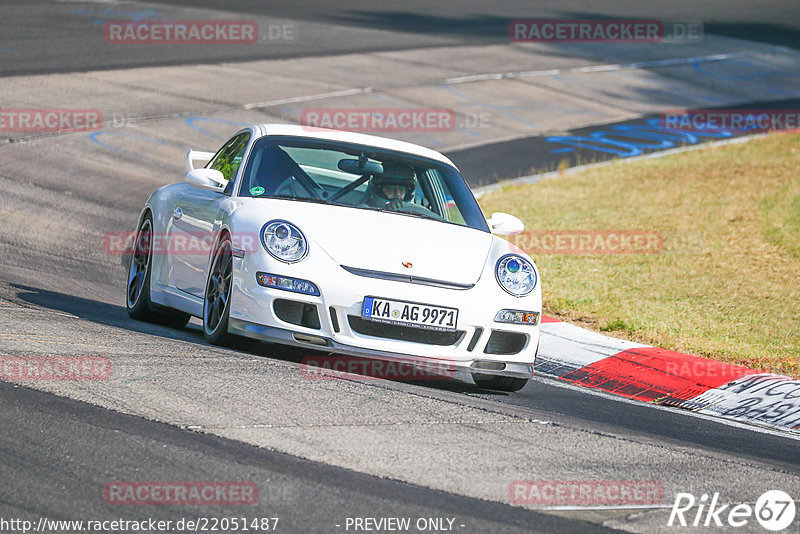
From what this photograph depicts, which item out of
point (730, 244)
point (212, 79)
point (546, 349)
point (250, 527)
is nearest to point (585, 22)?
point (212, 79)

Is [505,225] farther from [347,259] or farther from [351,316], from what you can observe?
[351,316]

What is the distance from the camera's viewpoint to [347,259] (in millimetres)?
6730

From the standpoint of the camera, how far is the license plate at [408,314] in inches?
261

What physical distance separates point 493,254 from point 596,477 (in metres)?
2.35

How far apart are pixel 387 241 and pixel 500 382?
47.1 inches

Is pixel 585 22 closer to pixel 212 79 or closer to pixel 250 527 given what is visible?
pixel 212 79

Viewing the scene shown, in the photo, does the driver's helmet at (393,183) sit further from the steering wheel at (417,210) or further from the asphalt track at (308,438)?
the asphalt track at (308,438)

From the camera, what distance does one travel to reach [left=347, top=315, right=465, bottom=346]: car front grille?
21.8 feet

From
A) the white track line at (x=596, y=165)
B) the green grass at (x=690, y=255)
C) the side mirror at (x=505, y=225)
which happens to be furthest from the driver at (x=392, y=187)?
the white track line at (x=596, y=165)

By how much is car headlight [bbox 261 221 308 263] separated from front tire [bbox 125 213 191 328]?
185 centimetres

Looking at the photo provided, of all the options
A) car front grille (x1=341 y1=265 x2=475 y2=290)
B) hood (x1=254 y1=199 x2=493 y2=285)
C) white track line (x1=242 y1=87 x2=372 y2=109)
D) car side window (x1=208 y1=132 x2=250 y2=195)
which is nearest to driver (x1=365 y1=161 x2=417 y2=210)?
hood (x1=254 y1=199 x2=493 y2=285)

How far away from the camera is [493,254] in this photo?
23.9 feet

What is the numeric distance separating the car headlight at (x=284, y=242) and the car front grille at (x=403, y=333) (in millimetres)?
488

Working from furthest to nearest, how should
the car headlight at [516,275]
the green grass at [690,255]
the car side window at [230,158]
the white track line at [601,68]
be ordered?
1. the white track line at [601,68]
2. the green grass at [690,255]
3. the car side window at [230,158]
4. the car headlight at [516,275]
